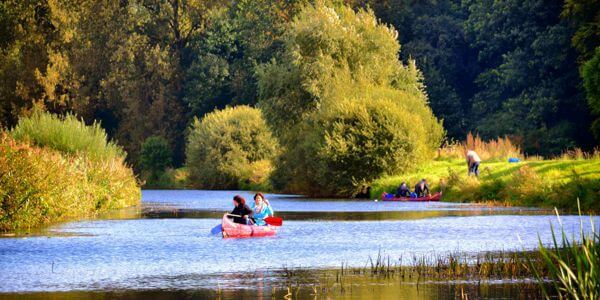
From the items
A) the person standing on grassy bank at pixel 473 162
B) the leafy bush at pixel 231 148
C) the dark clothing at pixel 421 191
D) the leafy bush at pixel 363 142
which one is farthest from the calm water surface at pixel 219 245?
the leafy bush at pixel 231 148

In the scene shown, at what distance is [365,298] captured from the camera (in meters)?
19.2

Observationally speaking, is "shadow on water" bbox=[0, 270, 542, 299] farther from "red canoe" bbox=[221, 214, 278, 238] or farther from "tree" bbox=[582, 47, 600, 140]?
"tree" bbox=[582, 47, 600, 140]

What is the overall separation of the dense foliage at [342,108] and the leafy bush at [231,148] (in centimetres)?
1310

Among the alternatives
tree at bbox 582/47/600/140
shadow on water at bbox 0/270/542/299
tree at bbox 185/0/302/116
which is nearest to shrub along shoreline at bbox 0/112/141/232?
shadow on water at bbox 0/270/542/299

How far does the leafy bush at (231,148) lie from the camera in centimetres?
8394

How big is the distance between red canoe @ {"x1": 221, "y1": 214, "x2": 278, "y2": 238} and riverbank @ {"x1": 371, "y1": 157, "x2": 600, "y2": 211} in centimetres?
1296

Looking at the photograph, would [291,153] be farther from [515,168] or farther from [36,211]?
[36,211]

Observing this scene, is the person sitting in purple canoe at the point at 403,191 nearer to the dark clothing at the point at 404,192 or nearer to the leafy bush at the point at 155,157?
the dark clothing at the point at 404,192

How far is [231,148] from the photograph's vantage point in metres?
84.1

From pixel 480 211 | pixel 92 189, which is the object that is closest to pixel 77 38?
pixel 92 189

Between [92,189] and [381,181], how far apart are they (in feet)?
56.9

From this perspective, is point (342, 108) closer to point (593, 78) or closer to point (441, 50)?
point (593, 78)

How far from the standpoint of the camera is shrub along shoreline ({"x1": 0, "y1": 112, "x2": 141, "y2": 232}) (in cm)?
3625

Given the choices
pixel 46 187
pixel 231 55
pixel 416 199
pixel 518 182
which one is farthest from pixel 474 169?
pixel 231 55
